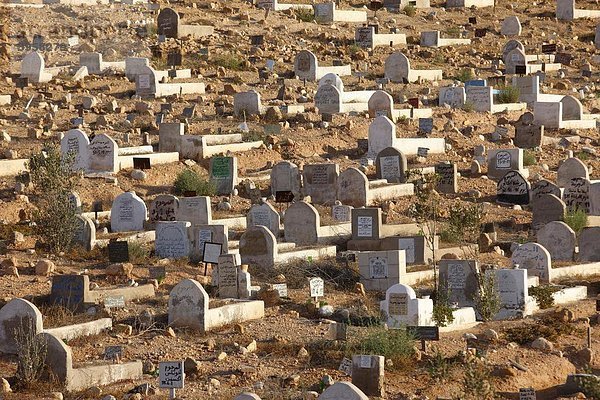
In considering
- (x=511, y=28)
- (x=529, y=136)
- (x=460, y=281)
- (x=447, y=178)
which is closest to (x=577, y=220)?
(x=447, y=178)

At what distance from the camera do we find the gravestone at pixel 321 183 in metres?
25.3

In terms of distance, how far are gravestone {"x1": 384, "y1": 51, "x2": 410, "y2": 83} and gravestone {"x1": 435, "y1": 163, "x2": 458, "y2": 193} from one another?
883 centimetres

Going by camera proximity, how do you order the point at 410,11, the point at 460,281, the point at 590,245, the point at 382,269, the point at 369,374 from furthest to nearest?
the point at 410,11, the point at 590,245, the point at 382,269, the point at 460,281, the point at 369,374

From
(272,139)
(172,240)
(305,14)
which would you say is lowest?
(305,14)

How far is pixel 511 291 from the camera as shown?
780 inches

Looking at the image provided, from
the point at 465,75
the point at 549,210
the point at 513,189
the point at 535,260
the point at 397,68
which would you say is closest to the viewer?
→ the point at 535,260

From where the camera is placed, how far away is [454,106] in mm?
33094

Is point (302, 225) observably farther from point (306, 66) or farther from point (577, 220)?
point (306, 66)

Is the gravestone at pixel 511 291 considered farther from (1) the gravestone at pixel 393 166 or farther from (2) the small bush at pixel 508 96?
(2) the small bush at pixel 508 96

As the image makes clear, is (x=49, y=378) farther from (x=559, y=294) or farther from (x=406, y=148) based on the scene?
(x=406, y=148)

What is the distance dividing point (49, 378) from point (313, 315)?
420 cm

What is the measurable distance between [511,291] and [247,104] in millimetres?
11462

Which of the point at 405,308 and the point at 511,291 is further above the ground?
the point at 405,308

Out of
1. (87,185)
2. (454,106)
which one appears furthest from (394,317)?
(454,106)
